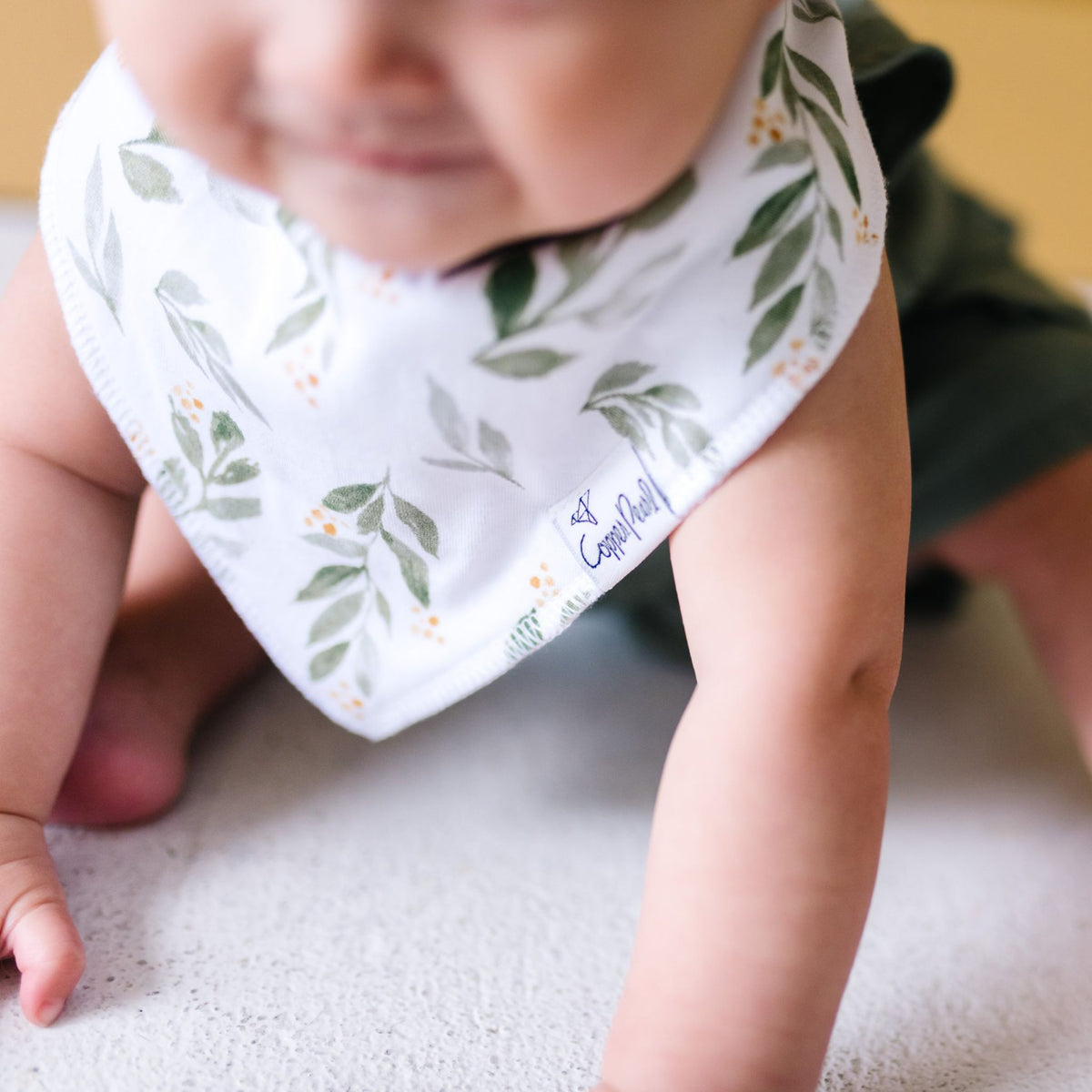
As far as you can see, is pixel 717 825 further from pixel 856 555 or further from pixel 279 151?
pixel 279 151

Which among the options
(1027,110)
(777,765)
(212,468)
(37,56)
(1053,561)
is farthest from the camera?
(1027,110)

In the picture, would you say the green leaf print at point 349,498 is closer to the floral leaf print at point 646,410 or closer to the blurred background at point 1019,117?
the floral leaf print at point 646,410

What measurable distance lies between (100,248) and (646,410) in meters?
0.20

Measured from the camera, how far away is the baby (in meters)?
0.30

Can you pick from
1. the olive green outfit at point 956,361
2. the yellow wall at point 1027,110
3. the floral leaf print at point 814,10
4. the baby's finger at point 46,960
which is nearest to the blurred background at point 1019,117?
the yellow wall at point 1027,110

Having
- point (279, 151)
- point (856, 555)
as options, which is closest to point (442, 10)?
point (279, 151)

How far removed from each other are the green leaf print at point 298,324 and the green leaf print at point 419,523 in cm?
6

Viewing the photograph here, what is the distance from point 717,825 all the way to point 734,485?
0.10 m

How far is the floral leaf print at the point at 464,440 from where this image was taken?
1.28 ft

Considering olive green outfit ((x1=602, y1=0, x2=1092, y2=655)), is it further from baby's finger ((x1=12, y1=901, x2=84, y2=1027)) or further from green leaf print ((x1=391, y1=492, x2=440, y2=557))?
baby's finger ((x1=12, y1=901, x2=84, y2=1027))

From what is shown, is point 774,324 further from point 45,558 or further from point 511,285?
point 45,558

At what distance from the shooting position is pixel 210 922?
0.42 m

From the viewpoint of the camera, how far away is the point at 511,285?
362 mm

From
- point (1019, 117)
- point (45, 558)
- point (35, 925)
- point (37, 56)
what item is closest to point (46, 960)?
point (35, 925)
